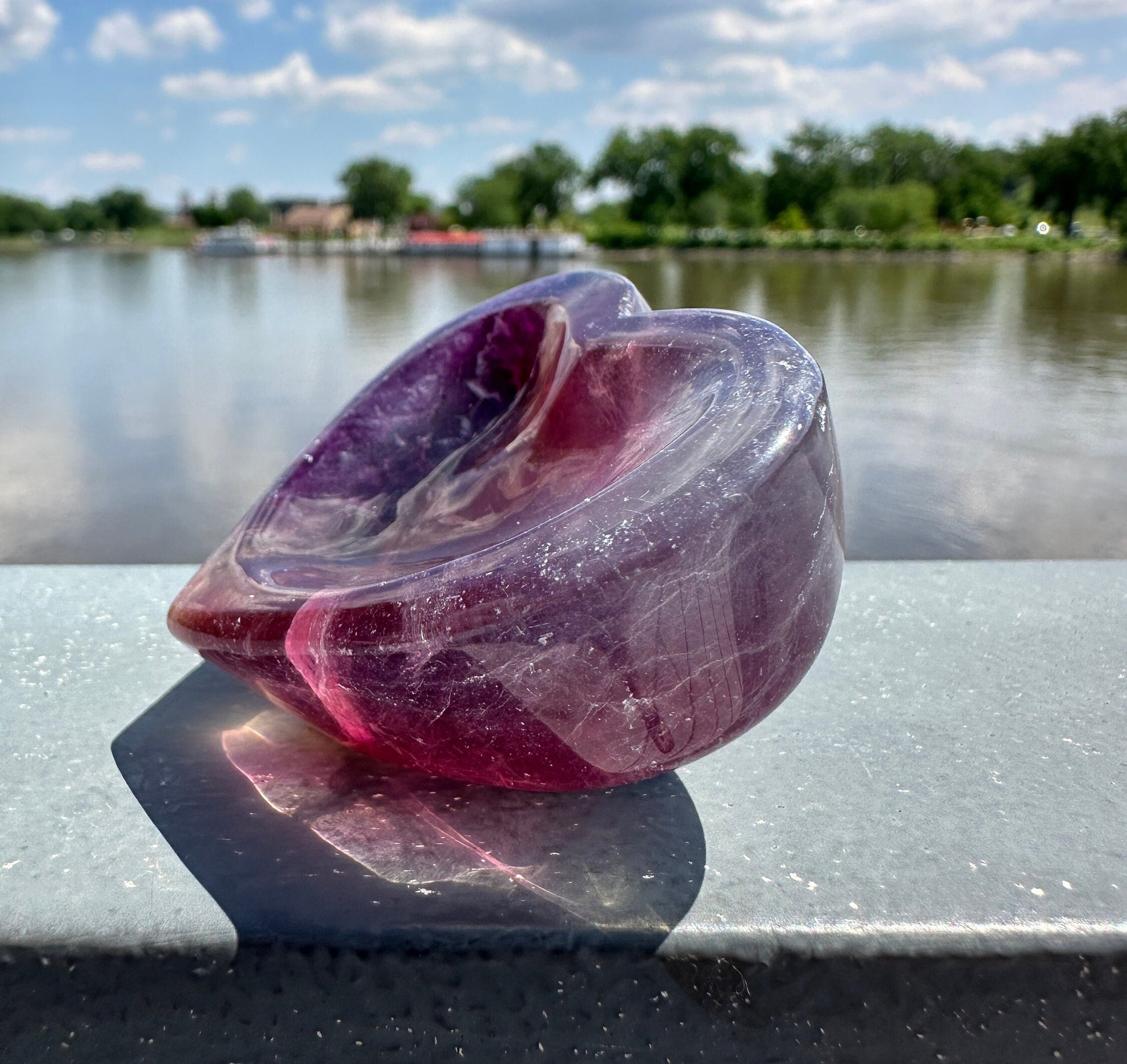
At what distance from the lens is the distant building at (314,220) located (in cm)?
8304

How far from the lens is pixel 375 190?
7050 cm

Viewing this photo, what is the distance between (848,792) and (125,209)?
8209 cm

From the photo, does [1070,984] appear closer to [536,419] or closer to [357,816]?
[357,816]

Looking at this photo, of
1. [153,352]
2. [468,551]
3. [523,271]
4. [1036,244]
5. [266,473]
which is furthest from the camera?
[1036,244]

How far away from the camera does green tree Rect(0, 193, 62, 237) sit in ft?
196

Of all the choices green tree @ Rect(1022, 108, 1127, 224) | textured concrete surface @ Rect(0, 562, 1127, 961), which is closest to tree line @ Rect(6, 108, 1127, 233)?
green tree @ Rect(1022, 108, 1127, 224)

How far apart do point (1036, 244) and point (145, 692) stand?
40.6 metres

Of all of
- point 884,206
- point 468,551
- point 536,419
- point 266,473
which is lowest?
point 266,473

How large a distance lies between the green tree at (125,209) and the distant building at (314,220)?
10.9 meters

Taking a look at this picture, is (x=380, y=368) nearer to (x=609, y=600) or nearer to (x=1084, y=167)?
(x=609, y=600)

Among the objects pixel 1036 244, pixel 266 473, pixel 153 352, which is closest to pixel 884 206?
pixel 1036 244

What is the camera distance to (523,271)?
1152 inches

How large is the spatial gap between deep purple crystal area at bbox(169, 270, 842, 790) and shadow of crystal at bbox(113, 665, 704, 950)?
0.10 metres

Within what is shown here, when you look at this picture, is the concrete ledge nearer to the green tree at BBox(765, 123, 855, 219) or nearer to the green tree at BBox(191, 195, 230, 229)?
the green tree at BBox(765, 123, 855, 219)
